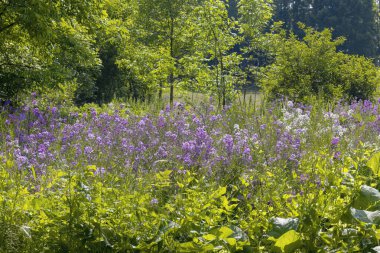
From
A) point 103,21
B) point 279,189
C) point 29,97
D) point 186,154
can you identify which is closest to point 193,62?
point 103,21

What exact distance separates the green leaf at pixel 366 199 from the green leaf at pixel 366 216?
17 centimetres

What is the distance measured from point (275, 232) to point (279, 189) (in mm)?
701

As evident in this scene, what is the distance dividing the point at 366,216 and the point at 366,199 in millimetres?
249

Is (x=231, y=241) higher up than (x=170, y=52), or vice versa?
(x=170, y=52)

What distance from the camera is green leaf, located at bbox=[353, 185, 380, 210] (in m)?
2.50

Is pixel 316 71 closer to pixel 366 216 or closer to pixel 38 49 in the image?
pixel 38 49

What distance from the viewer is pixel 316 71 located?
51.5 ft

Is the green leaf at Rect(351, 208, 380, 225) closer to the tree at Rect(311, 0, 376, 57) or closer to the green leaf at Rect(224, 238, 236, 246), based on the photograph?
the green leaf at Rect(224, 238, 236, 246)

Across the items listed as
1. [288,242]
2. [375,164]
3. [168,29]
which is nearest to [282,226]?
[288,242]

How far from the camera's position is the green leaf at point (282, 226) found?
93.5 inches

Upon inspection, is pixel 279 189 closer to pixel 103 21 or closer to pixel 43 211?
pixel 43 211

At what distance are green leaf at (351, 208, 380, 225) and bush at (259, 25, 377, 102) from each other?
527 inches

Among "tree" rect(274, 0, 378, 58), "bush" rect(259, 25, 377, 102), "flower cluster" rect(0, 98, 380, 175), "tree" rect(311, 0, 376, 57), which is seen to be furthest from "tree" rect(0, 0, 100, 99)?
"tree" rect(311, 0, 376, 57)

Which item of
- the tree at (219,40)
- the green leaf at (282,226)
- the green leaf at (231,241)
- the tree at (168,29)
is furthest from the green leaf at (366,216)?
the tree at (168,29)
